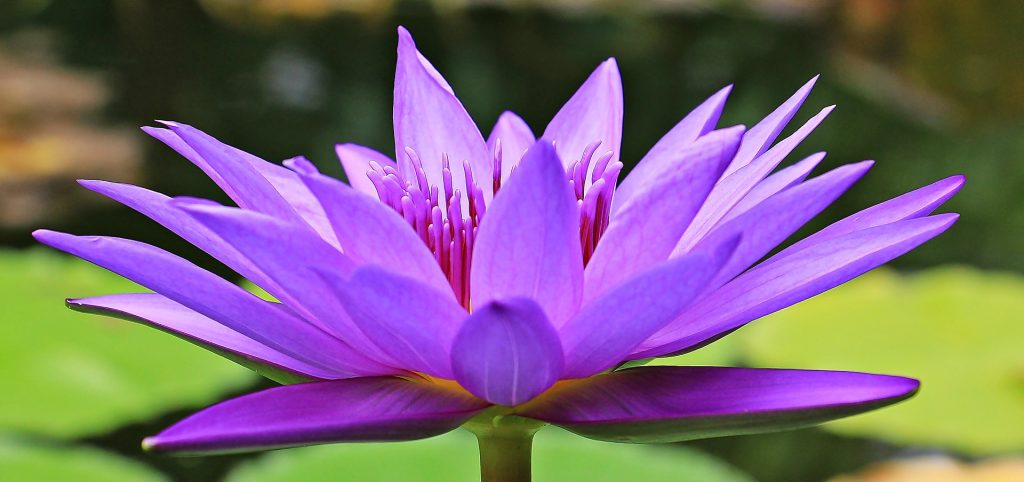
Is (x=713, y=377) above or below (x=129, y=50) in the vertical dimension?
below

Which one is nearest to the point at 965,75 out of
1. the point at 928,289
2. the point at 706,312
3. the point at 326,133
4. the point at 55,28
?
the point at 928,289

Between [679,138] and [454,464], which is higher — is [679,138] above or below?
above

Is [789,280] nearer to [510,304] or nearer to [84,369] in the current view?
[510,304]

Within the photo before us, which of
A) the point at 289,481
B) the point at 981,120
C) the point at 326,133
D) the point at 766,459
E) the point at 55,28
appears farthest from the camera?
the point at 55,28

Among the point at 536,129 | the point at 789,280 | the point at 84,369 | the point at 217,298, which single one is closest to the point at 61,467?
the point at 84,369

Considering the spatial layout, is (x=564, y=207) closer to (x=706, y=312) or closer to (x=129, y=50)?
(x=706, y=312)

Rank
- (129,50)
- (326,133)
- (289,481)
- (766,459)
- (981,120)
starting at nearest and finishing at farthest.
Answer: (289,481), (766,459), (326,133), (981,120), (129,50)

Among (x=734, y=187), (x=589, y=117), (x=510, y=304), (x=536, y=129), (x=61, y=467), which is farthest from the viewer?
(x=536, y=129)

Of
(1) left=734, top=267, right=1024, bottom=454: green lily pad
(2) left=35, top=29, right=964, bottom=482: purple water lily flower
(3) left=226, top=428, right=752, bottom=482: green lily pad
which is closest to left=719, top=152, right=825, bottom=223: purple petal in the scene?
(2) left=35, top=29, right=964, bottom=482: purple water lily flower
